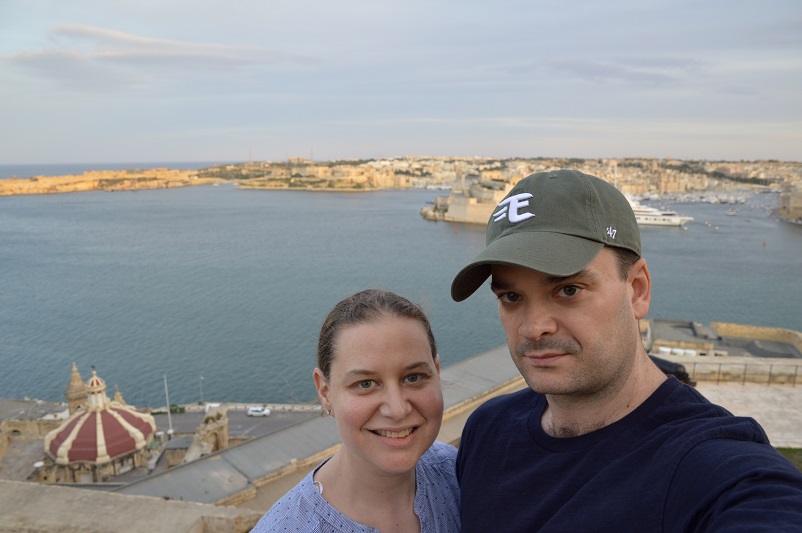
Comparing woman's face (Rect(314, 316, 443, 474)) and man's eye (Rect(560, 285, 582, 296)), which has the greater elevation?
man's eye (Rect(560, 285, 582, 296))

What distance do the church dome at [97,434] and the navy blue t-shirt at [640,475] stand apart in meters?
11.9

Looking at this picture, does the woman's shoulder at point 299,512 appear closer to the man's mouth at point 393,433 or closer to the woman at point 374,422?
the woman at point 374,422

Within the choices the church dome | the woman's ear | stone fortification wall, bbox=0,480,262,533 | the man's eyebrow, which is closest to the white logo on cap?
the man's eyebrow

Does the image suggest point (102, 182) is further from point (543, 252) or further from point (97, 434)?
point (543, 252)

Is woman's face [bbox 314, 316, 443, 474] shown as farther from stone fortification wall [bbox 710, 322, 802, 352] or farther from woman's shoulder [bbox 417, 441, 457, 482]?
stone fortification wall [bbox 710, 322, 802, 352]

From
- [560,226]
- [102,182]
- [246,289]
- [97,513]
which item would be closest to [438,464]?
[560,226]

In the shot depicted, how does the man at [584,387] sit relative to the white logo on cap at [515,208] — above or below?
below

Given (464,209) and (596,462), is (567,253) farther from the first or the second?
(464,209)

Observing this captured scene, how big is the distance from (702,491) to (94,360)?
1971 cm

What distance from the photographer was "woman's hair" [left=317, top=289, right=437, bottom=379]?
1168mm

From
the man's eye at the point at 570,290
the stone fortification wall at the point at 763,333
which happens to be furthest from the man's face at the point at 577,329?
the stone fortification wall at the point at 763,333

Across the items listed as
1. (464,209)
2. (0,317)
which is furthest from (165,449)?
(464,209)

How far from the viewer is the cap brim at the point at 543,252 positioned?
93 centimetres

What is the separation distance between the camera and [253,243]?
36906mm
